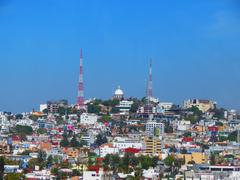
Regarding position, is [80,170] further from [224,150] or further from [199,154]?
[224,150]

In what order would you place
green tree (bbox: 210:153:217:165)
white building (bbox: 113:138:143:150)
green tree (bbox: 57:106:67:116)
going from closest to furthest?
green tree (bbox: 210:153:217:165) → white building (bbox: 113:138:143:150) → green tree (bbox: 57:106:67:116)

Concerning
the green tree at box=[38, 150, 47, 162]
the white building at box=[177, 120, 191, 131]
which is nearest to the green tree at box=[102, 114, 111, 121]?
the white building at box=[177, 120, 191, 131]

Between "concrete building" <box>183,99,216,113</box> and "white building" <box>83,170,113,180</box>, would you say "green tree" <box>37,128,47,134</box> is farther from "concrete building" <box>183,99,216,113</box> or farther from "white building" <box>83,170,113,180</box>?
"white building" <box>83,170,113,180</box>

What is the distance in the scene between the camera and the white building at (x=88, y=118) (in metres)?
34.0

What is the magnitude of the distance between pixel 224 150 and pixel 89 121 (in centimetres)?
790

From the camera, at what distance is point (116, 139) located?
28.6 meters

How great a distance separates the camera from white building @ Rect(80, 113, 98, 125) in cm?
3396

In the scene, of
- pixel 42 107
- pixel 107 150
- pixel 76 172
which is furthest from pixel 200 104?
pixel 76 172

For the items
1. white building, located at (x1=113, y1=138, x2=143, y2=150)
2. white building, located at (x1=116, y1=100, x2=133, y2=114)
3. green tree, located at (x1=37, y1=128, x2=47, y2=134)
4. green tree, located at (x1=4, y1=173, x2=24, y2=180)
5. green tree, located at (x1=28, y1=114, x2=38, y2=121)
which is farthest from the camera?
white building, located at (x1=116, y1=100, x2=133, y2=114)

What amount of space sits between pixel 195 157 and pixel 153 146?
191cm

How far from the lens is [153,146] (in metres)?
26.0

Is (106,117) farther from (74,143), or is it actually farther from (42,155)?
(42,155)

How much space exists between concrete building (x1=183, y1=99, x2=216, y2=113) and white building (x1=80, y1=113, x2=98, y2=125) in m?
4.39

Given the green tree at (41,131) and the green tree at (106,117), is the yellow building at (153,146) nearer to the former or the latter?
the green tree at (41,131)
